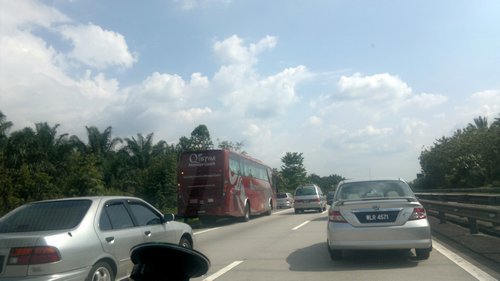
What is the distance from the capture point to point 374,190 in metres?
11.1

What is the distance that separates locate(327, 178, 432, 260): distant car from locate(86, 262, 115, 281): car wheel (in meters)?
4.52

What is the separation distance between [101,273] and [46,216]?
1066 mm

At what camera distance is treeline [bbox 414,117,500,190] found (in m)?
48.8

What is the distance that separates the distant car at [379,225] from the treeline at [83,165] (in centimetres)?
1838

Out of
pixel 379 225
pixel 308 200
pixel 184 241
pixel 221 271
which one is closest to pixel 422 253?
pixel 379 225

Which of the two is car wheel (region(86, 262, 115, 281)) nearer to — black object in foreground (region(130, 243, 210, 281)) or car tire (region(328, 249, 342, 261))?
black object in foreground (region(130, 243, 210, 281))

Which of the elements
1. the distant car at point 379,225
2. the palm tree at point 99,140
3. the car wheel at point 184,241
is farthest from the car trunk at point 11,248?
the palm tree at point 99,140

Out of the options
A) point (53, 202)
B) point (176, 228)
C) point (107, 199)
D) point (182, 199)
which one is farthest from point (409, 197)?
point (182, 199)

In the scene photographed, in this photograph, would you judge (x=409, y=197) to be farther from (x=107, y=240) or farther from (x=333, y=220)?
(x=107, y=240)

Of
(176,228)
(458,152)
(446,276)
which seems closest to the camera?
(446,276)

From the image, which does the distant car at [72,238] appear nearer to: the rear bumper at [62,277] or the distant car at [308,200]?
the rear bumper at [62,277]

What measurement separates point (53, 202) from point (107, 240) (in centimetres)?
105

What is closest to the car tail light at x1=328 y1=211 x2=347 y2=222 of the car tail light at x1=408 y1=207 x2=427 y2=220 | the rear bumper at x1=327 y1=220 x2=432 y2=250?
the rear bumper at x1=327 y1=220 x2=432 y2=250

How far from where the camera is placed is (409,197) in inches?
400
